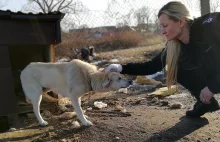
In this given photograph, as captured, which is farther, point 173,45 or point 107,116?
point 107,116

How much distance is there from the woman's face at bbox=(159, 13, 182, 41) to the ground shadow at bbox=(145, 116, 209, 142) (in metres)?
1.07

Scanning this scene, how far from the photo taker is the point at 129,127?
3.44m

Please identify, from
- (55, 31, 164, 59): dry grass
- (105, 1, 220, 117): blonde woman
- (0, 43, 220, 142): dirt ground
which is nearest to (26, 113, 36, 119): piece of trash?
(0, 43, 220, 142): dirt ground

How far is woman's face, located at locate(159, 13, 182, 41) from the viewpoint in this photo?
2.80m

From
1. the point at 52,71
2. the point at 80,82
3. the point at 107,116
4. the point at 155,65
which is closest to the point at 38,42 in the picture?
the point at 52,71

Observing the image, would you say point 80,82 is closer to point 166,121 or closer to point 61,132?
point 61,132

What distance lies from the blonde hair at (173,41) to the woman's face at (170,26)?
0.11ft

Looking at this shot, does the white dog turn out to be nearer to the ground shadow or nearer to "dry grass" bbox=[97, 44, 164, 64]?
the ground shadow

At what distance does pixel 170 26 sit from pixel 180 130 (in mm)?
1221

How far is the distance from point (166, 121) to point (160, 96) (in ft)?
5.58

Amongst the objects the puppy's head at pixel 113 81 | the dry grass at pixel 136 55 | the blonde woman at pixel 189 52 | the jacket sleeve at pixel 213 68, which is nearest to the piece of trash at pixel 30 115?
the puppy's head at pixel 113 81

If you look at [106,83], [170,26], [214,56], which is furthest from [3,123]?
[214,56]

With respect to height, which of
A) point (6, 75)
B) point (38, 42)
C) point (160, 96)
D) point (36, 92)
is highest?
point (38, 42)

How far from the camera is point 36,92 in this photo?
4.31m
